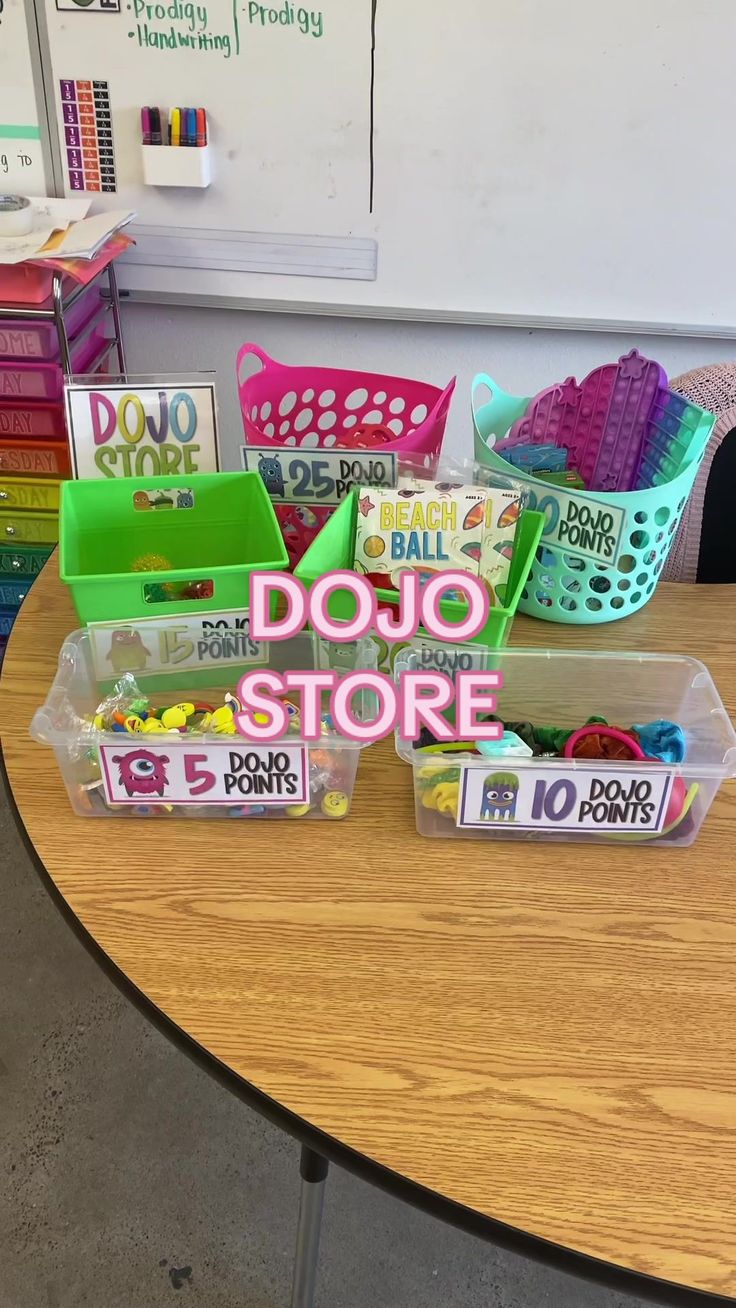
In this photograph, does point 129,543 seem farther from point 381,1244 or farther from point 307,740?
point 381,1244

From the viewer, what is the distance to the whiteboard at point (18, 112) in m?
1.69

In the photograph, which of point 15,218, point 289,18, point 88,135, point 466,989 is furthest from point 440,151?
point 466,989

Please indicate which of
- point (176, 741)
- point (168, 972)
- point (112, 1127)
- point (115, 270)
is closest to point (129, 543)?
point (176, 741)

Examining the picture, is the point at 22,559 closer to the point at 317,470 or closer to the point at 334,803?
the point at 317,470

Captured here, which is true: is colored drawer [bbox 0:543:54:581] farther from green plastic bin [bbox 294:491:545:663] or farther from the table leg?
the table leg

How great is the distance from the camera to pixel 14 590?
1960 millimetres

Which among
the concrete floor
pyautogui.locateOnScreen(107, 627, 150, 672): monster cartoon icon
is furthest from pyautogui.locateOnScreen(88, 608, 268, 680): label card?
the concrete floor

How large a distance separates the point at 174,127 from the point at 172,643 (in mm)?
1221

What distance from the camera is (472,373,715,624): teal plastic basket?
3.29 ft

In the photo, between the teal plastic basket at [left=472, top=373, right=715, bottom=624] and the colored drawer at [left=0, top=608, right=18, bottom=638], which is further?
the colored drawer at [left=0, top=608, right=18, bottom=638]

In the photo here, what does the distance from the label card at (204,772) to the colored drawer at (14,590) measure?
1258 mm

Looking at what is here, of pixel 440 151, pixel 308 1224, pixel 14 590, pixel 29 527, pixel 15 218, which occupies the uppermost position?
pixel 440 151

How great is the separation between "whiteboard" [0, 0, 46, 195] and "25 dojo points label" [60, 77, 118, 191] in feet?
0.18

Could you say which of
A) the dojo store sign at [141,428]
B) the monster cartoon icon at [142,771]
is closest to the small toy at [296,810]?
the monster cartoon icon at [142,771]
